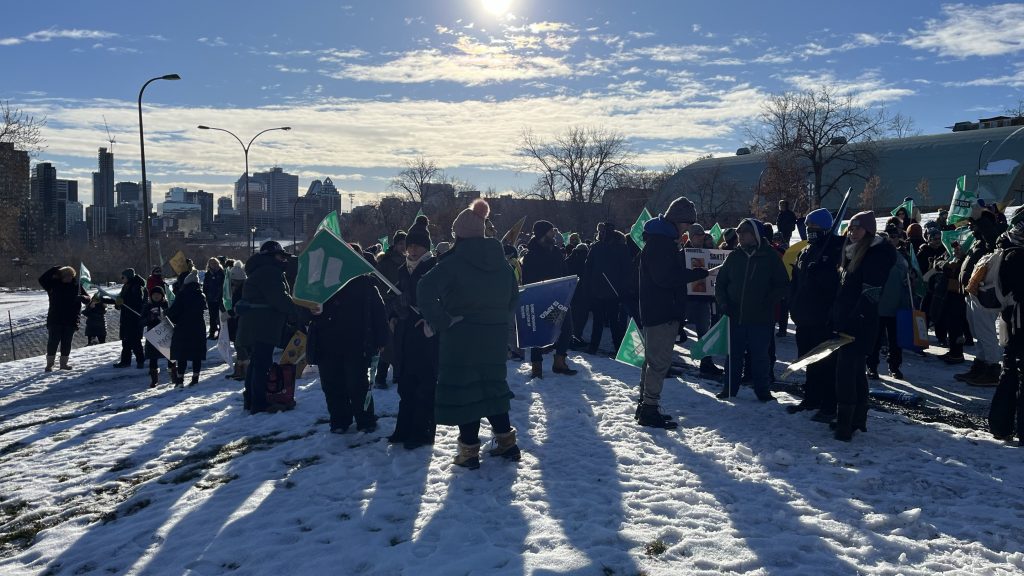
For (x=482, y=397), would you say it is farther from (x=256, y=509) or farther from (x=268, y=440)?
(x=268, y=440)

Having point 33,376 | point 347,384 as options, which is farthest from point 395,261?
point 33,376

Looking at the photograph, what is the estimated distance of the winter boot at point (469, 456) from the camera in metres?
5.57

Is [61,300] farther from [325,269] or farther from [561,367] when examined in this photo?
[561,367]

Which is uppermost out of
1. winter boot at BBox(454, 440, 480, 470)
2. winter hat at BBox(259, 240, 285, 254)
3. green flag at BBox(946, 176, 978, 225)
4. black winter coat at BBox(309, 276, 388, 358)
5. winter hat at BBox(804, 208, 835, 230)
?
green flag at BBox(946, 176, 978, 225)

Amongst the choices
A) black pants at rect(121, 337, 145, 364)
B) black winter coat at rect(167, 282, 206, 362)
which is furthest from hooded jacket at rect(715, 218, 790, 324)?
black pants at rect(121, 337, 145, 364)

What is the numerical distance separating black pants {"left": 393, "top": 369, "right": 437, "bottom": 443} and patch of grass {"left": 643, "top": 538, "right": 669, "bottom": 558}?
250 cm

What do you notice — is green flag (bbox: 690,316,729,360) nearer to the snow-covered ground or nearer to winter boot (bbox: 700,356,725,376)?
the snow-covered ground

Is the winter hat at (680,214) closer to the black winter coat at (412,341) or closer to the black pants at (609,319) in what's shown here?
the black winter coat at (412,341)

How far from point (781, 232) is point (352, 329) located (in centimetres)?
1195

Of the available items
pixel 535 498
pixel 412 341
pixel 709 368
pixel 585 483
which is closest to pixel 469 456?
pixel 535 498

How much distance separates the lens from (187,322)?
389 inches

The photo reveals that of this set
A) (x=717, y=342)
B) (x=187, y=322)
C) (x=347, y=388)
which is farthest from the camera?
(x=187, y=322)

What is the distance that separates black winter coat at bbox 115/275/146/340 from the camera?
1253cm

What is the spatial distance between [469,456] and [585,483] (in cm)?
95
